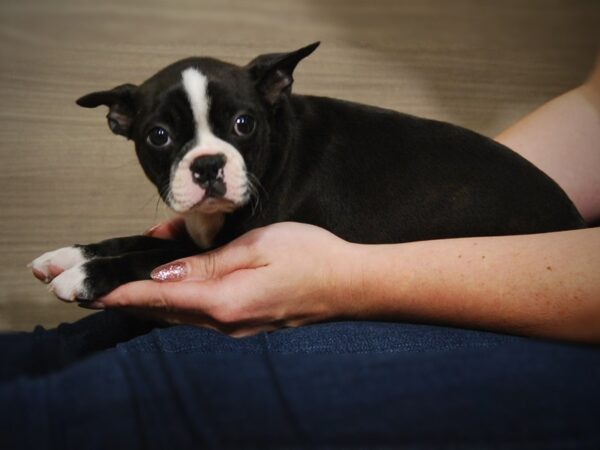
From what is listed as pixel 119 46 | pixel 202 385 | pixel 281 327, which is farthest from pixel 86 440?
pixel 119 46

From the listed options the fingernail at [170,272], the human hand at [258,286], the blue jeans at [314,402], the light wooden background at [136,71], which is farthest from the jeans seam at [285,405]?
the light wooden background at [136,71]

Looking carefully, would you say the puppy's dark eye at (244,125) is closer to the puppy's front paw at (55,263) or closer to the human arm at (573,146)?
the puppy's front paw at (55,263)

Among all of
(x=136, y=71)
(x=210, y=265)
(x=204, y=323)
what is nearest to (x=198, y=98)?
(x=210, y=265)

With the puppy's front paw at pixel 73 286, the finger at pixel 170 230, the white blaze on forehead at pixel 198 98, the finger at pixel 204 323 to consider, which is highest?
the white blaze on forehead at pixel 198 98

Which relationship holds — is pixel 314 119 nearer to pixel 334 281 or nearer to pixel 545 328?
pixel 334 281

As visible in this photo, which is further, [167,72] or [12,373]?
[167,72]

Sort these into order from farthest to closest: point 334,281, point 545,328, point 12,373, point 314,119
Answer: point 314,119 → point 334,281 → point 545,328 → point 12,373
